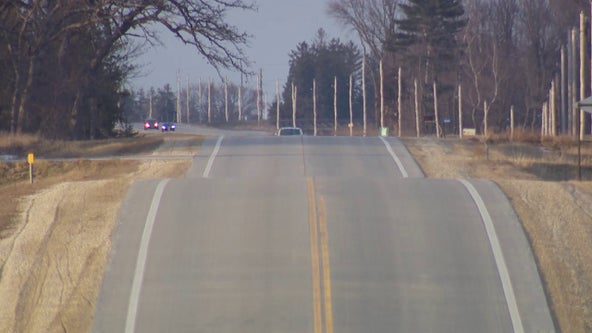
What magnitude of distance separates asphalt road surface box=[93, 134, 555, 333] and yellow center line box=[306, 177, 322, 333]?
23 mm

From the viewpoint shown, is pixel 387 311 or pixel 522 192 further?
pixel 522 192

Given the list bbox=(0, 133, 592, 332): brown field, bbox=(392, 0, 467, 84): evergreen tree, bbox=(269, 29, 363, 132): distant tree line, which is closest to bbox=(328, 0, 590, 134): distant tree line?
bbox=(392, 0, 467, 84): evergreen tree

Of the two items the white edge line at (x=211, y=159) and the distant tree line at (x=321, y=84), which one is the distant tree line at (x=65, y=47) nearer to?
the white edge line at (x=211, y=159)

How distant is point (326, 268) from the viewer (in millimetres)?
13344

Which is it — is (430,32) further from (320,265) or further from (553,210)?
(320,265)

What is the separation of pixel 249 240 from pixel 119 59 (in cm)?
3824

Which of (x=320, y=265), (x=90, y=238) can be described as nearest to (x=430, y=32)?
(x=90, y=238)

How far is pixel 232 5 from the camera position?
44.3 metres

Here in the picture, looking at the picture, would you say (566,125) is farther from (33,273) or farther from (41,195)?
(33,273)

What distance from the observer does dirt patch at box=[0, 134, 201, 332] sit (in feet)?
40.6

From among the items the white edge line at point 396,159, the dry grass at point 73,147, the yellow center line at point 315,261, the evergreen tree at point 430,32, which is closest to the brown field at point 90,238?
the white edge line at point 396,159

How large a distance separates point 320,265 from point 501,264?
8.14ft

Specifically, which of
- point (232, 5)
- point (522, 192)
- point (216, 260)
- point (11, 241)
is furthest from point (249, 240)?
point (232, 5)

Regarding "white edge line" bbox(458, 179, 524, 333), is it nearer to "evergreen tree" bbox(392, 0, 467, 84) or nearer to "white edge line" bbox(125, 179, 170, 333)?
"white edge line" bbox(125, 179, 170, 333)
